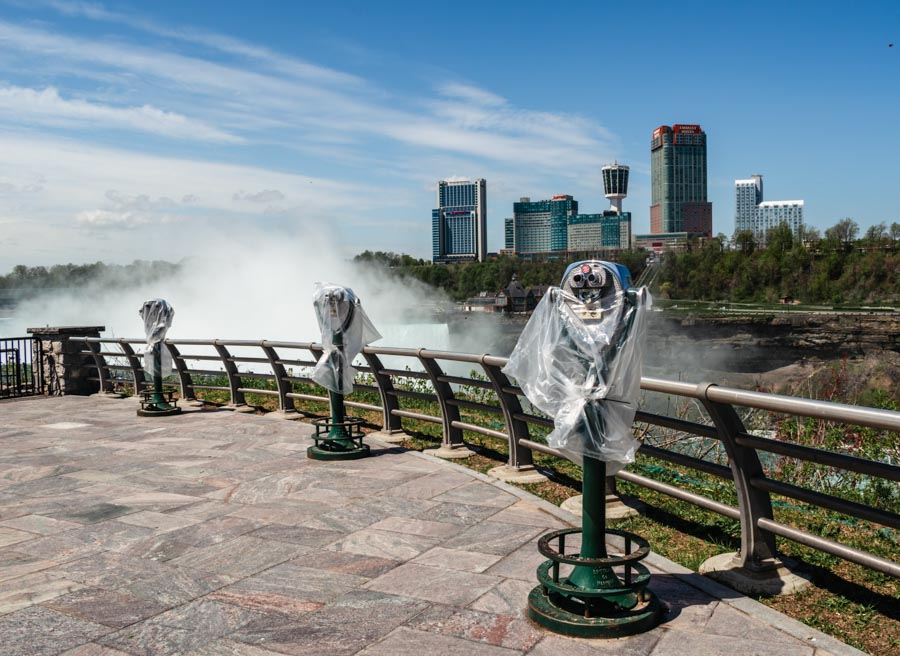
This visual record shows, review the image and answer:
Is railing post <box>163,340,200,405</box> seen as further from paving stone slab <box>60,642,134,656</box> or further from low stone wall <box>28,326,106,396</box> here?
paving stone slab <box>60,642,134,656</box>

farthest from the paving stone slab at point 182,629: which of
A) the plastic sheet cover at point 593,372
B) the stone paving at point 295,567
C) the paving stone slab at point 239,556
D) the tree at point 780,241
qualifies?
the tree at point 780,241


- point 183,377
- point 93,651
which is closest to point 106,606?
point 93,651

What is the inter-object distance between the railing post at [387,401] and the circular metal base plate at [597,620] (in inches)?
196

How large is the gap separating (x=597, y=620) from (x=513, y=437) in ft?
10.5

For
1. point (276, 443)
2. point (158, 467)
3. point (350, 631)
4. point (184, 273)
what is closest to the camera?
point (350, 631)

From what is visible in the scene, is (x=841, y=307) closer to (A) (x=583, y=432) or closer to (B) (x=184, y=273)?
(B) (x=184, y=273)

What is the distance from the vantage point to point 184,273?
78500mm

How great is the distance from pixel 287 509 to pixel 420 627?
2467 millimetres

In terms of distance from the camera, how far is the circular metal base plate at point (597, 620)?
3400 mm

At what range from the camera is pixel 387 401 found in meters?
8.74

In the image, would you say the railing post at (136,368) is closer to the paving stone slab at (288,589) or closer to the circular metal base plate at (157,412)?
the circular metal base plate at (157,412)

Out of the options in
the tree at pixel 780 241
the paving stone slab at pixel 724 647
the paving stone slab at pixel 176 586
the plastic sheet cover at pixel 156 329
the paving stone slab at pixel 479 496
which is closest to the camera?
the paving stone slab at pixel 724 647

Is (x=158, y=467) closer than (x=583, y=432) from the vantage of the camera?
No

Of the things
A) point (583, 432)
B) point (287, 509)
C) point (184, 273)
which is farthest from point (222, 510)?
point (184, 273)
